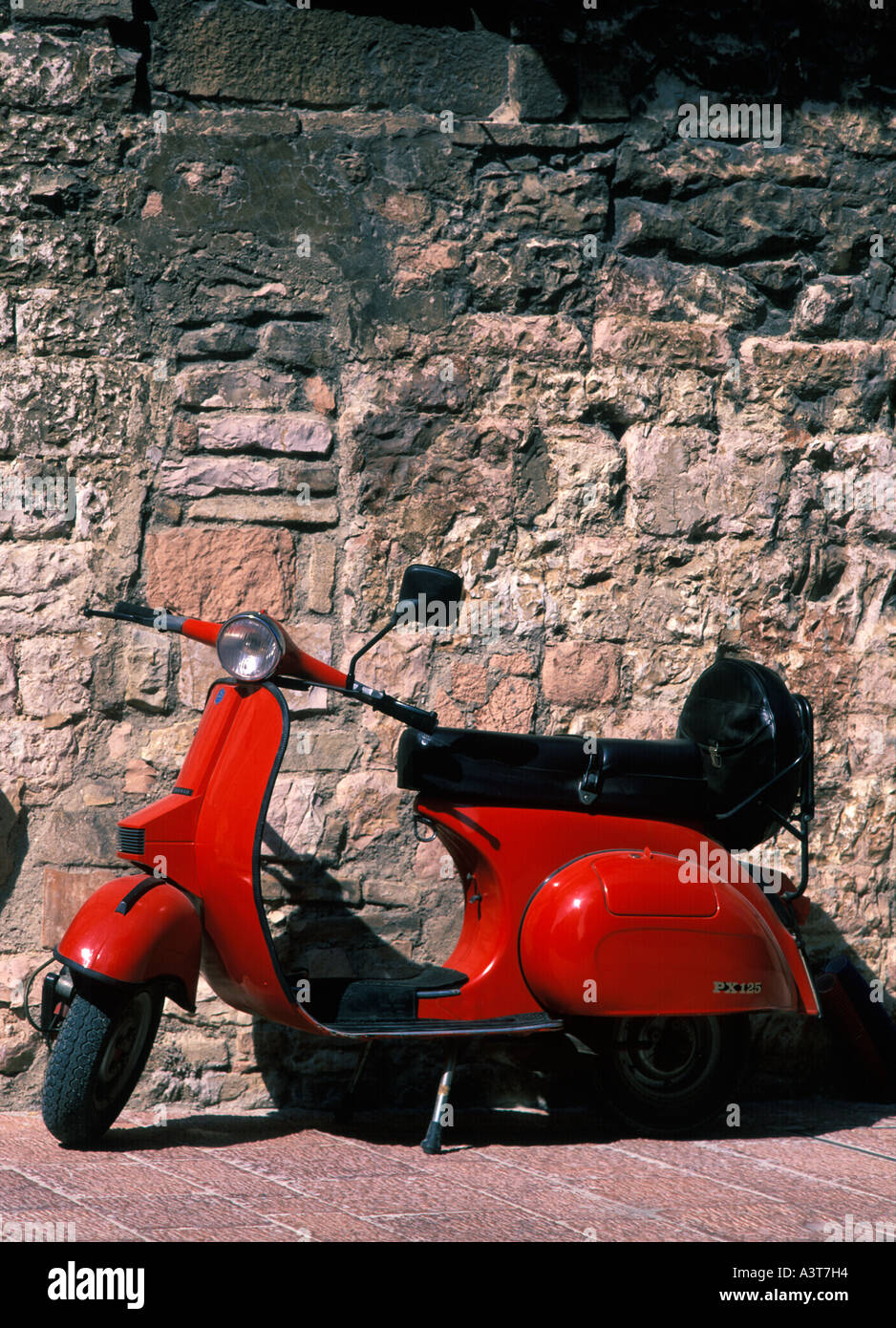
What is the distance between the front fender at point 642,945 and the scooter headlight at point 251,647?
36.0 inches

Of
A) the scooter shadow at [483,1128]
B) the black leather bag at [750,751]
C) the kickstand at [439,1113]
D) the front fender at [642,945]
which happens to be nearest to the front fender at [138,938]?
the scooter shadow at [483,1128]

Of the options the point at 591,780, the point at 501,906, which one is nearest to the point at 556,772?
the point at 591,780

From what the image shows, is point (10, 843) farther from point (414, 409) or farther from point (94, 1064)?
point (414, 409)

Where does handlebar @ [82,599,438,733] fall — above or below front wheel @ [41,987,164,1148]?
above

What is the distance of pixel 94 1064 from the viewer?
2.97 meters

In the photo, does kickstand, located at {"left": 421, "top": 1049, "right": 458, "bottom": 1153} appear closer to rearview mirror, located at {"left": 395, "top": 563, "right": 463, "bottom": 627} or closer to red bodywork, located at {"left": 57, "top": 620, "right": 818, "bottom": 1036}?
red bodywork, located at {"left": 57, "top": 620, "right": 818, "bottom": 1036}

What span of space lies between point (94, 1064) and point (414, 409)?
2087 mm

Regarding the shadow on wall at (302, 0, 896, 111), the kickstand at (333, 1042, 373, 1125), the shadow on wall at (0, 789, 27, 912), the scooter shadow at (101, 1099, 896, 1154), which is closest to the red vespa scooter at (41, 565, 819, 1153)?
the scooter shadow at (101, 1099, 896, 1154)

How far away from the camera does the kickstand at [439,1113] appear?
3232 millimetres

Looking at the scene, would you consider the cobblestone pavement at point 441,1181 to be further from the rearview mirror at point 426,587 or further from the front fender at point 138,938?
the rearview mirror at point 426,587

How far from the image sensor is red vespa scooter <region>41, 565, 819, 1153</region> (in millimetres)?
3094

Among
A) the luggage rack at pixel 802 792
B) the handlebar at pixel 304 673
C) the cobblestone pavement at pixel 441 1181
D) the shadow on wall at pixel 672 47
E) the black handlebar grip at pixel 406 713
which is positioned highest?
the shadow on wall at pixel 672 47

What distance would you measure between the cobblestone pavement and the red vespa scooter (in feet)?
0.53

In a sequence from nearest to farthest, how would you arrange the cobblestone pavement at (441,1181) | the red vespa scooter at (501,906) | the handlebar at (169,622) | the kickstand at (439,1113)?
the cobblestone pavement at (441,1181) < the red vespa scooter at (501,906) < the kickstand at (439,1113) < the handlebar at (169,622)
